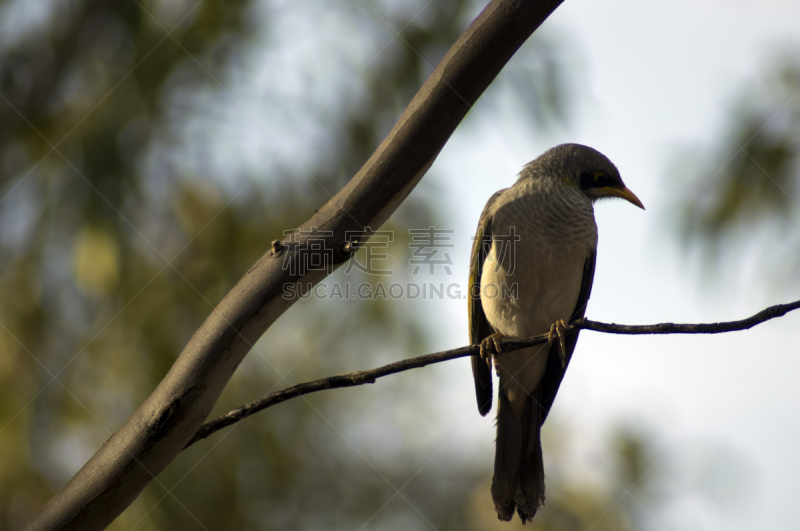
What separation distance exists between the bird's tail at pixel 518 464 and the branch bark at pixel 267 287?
1.92m

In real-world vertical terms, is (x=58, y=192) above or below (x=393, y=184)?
below

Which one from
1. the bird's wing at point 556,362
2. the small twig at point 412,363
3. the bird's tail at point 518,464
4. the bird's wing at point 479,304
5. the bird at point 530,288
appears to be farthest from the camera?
the bird's wing at point 556,362

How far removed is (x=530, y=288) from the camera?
3398mm

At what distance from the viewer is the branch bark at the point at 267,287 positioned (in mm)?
1613

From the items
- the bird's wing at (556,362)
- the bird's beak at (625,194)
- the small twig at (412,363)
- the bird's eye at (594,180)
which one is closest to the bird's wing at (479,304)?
the bird's wing at (556,362)

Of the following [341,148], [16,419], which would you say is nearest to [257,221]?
[341,148]

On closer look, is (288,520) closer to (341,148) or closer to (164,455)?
(341,148)

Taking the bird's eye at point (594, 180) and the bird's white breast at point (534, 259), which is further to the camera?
the bird's eye at point (594, 180)

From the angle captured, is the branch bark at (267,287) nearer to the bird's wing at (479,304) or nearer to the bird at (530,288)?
the bird at (530,288)

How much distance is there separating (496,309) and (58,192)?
12.6 ft

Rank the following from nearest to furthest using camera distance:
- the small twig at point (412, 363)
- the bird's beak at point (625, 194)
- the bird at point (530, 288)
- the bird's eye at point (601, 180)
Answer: the small twig at point (412, 363), the bird at point (530, 288), the bird's beak at point (625, 194), the bird's eye at point (601, 180)

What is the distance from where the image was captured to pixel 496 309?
3.49 meters

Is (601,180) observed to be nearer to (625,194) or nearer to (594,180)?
(594,180)

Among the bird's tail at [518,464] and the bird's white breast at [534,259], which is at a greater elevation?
the bird's white breast at [534,259]
